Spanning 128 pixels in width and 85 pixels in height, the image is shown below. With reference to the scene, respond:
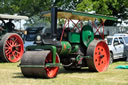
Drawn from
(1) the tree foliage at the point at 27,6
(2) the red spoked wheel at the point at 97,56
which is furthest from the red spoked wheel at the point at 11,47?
(1) the tree foliage at the point at 27,6

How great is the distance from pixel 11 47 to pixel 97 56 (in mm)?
5677

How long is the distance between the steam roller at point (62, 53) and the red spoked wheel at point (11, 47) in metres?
4.20

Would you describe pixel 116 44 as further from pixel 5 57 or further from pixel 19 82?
pixel 19 82

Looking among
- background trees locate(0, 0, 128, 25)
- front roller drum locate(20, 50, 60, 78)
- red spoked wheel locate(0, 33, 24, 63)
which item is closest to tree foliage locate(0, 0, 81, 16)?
background trees locate(0, 0, 128, 25)

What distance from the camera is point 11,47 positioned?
49.2ft

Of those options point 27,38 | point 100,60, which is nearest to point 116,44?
point 100,60

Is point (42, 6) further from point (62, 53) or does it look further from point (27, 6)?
point (62, 53)

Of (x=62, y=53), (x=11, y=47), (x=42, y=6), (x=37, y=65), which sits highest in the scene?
(x=42, y=6)

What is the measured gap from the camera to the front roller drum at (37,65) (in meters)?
8.62

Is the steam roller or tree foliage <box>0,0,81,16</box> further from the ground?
tree foliage <box>0,0,81,16</box>

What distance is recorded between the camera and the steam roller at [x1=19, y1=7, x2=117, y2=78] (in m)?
8.77

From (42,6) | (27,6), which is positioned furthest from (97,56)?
(42,6)

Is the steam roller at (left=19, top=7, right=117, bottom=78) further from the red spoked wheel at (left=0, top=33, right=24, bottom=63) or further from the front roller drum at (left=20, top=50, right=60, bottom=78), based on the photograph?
the red spoked wheel at (left=0, top=33, right=24, bottom=63)

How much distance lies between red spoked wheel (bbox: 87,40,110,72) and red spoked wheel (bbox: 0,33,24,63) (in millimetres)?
5321
